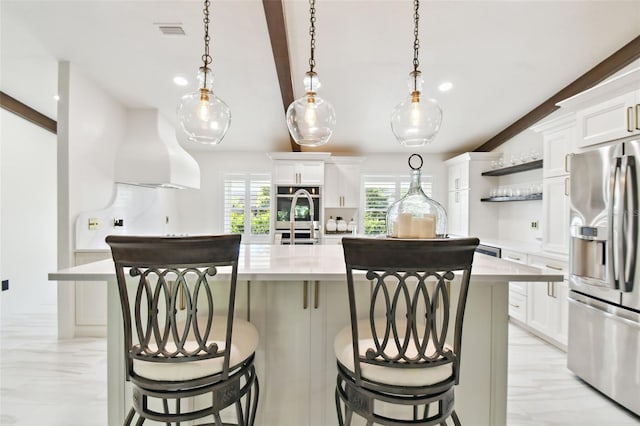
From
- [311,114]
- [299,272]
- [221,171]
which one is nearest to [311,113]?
[311,114]

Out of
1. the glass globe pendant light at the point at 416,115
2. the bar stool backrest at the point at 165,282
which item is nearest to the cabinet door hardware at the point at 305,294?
the bar stool backrest at the point at 165,282

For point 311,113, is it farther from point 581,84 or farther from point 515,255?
point 581,84

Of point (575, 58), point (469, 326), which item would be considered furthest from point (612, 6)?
point (469, 326)

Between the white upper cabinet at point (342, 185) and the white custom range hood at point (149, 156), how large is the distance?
2.20 meters

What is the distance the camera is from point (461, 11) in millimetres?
2434

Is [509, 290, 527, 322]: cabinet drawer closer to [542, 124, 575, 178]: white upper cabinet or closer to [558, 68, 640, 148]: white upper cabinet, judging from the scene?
[542, 124, 575, 178]: white upper cabinet

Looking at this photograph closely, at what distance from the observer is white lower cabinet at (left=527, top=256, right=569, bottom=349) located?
279 centimetres

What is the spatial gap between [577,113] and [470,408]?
2476 mm

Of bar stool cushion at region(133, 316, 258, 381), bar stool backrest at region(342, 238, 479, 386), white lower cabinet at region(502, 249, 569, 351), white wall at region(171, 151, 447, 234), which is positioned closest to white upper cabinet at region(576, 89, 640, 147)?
white lower cabinet at region(502, 249, 569, 351)

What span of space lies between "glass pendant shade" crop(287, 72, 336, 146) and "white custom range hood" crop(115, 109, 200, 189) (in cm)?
253

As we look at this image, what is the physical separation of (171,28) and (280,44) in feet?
3.04

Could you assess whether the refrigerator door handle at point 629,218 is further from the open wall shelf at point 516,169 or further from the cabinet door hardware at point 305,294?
the cabinet door hardware at point 305,294

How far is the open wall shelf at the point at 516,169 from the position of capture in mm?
3709

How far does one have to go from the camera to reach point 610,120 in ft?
7.20
